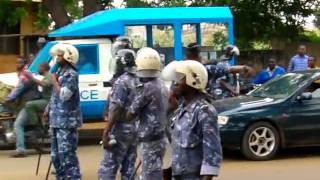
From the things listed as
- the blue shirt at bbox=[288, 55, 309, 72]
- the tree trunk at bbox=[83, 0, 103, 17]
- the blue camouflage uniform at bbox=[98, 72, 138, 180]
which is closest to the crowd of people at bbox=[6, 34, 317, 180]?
the blue camouflage uniform at bbox=[98, 72, 138, 180]

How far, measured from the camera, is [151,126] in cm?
601

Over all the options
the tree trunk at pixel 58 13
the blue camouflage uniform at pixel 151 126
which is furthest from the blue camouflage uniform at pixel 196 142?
the tree trunk at pixel 58 13

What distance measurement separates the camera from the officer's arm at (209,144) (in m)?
4.50

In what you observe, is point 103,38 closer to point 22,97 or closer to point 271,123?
point 22,97

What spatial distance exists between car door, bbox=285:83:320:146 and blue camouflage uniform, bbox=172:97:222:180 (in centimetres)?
567

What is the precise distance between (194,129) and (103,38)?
311 inches

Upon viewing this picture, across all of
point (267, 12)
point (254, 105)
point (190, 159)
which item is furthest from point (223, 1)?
point (190, 159)

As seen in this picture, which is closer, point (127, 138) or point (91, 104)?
point (127, 138)

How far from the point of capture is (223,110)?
10.1 meters

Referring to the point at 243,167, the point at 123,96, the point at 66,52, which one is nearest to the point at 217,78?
the point at 243,167

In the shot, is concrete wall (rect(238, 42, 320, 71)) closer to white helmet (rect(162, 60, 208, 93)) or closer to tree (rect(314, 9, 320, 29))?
tree (rect(314, 9, 320, 29))

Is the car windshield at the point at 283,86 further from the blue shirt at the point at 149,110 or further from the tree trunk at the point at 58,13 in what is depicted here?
the tree trunk at the point at 58,13

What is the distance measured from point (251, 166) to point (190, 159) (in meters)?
5.16

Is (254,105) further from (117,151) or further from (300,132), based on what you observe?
(117,151)
